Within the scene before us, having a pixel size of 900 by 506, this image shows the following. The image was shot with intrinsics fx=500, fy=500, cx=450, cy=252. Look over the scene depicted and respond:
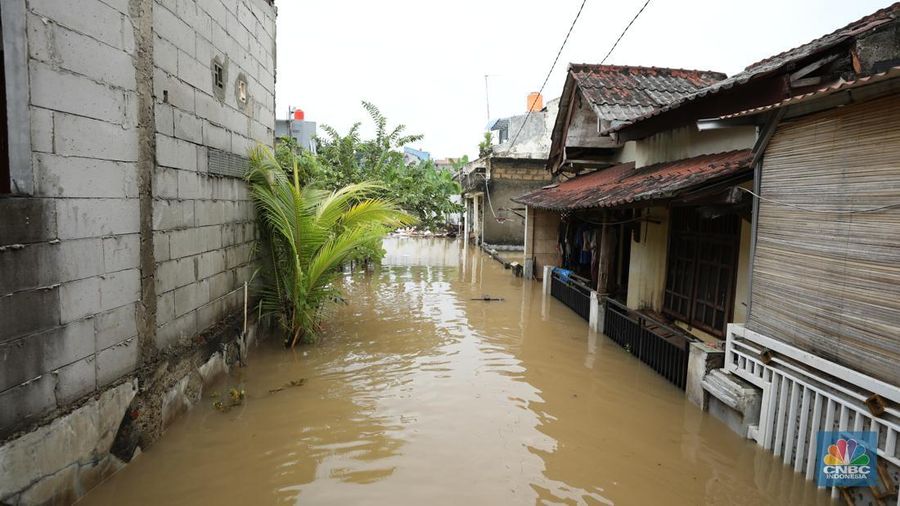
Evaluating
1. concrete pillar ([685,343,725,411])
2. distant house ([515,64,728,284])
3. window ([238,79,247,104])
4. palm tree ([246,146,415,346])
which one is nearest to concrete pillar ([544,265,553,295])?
distant house ([515,64,728,284])

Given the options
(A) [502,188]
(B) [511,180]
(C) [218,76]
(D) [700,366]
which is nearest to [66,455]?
(C) [218,76]

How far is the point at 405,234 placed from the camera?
31.3m

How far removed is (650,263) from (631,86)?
430 cm

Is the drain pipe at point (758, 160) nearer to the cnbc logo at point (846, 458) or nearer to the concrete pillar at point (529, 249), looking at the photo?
the cnbc logo at point (846, 458)

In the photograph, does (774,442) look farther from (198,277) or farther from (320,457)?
(198,277)

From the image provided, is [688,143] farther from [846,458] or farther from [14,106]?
[14,106]

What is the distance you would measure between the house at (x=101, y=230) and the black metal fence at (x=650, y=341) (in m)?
5.48

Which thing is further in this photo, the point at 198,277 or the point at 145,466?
the point at 198,277

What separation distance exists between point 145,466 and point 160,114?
2965mm

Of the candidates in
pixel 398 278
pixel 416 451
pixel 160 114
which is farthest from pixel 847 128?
pixel 398 278

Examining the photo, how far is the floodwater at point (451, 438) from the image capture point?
12.6ft

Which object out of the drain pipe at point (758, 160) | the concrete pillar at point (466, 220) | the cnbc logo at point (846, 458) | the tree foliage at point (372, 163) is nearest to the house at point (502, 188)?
the concrete pillar at point (466, 220)

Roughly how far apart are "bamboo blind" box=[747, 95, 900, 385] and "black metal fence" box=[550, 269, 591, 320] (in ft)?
16.3

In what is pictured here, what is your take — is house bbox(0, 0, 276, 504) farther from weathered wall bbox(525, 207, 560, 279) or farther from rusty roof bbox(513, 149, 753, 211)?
weathered wall bbox(525, 207, 560, 279)
